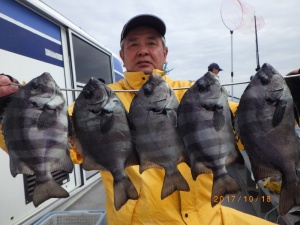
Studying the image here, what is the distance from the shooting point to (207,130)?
1.74 meters

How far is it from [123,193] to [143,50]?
141 centimetres

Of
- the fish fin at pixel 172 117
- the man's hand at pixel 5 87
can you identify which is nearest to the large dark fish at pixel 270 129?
the fish fin at pixel 172 117

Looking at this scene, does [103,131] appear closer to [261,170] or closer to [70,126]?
[70,126]

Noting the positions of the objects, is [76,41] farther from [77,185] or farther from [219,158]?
[219,158]

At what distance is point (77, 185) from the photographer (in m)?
4.91

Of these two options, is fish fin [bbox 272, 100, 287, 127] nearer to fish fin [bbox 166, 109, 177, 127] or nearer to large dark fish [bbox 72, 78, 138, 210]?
fish fin [bbox 166, 109, 177, 127]

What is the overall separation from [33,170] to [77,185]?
11.0 feet

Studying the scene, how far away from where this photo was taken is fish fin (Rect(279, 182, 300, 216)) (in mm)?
1591

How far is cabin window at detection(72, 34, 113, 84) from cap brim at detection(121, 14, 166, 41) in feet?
8.68

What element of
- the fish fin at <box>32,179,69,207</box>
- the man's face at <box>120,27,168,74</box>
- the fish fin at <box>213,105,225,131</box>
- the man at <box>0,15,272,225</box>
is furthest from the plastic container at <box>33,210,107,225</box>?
the fish fin at <box>213,105,225,131</box>

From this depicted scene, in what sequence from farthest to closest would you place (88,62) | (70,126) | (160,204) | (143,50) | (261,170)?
(88,62), (143,50), (160,204), (70,126), (261,170)

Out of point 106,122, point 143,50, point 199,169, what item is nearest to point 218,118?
point 199,169

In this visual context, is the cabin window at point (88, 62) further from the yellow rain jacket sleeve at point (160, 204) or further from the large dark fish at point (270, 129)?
the large dark fish at point (270, 129)

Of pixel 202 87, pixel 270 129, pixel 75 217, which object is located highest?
pixel 202 87
